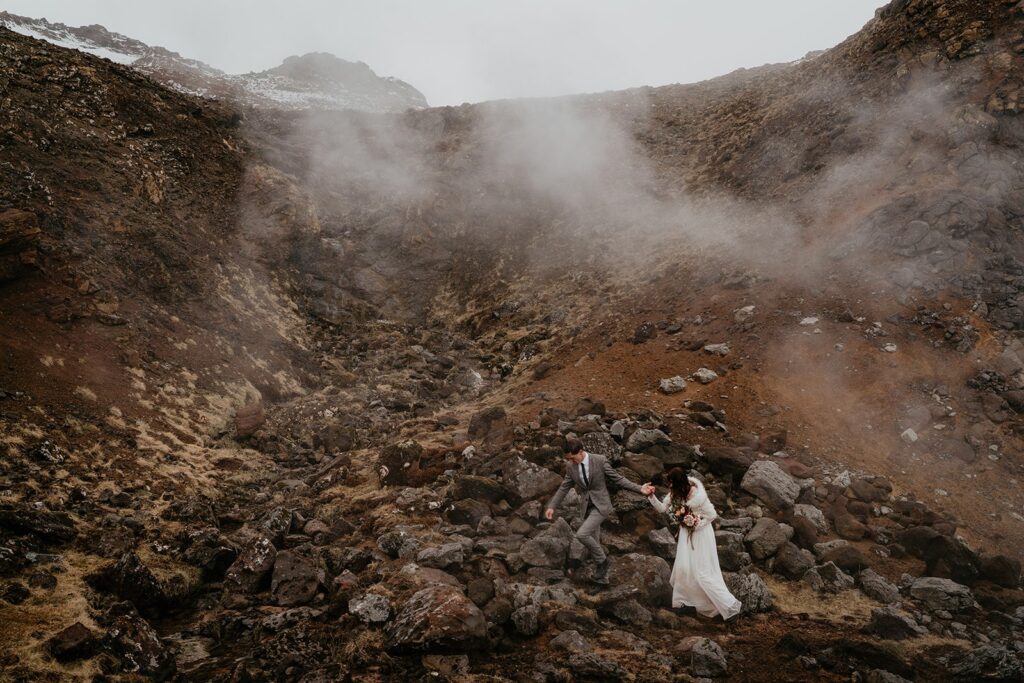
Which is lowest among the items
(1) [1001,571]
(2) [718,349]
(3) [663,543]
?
(1) [1001,571]

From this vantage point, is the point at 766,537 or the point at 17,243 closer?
the point at 766,537

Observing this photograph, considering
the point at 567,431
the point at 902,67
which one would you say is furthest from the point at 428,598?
the point at 902,67

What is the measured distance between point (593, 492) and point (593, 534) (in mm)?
578

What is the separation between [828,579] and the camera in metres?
7.62

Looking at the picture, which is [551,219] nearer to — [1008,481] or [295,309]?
[295,309]

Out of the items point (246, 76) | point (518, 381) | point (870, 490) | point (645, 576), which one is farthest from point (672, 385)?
point (246, 76)

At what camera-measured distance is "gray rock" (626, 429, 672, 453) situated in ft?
34.9

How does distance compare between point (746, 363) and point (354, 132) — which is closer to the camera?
point (746, 363)

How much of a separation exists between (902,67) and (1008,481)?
18190 mm

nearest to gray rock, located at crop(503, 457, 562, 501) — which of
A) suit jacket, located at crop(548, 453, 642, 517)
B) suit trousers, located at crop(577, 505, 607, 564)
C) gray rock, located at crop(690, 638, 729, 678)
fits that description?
suit jacket, located at crop(548, 453, 642, 517)

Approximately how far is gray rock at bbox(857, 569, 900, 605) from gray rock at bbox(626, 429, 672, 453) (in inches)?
151

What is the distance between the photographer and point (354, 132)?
115 feet

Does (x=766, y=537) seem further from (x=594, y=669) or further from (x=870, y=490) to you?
(x=594, y=669)

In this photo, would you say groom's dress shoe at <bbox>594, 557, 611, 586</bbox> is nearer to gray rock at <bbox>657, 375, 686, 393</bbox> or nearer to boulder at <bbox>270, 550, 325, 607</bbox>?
boulder at <bbox>270, 550, 325, 607</bbox>
